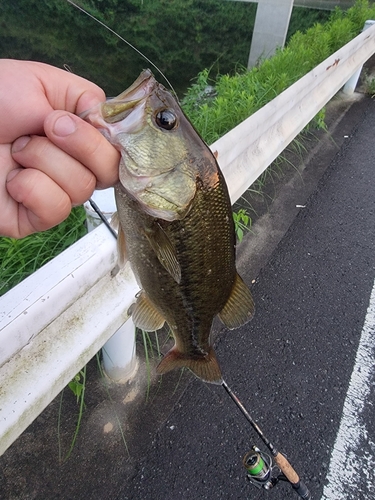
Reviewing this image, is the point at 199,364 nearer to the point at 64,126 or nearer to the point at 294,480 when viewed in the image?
the point at 294,480

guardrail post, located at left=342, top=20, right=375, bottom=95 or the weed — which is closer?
the weed

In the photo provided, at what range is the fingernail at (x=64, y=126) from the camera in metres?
1.00

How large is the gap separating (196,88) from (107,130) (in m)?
3.92

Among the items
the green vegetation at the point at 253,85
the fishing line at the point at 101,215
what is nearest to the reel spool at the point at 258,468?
the fishing line at the point at 101,215

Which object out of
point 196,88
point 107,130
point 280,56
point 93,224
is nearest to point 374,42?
point 280,56

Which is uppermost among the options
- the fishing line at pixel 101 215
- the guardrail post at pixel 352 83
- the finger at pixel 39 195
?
the finger at pixel 39 195

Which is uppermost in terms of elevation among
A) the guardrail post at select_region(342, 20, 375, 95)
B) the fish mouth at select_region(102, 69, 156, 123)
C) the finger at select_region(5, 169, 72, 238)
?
the fish mouth at select_region(102, 69, 156, 123)

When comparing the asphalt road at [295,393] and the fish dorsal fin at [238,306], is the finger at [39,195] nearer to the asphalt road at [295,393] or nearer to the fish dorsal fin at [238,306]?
the fish dorsal fin at [238,306]

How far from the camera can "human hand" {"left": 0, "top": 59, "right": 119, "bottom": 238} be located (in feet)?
3.38

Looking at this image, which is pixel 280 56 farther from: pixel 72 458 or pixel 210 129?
pixel 72 458

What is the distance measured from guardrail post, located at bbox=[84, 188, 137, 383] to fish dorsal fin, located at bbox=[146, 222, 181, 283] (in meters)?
0.52

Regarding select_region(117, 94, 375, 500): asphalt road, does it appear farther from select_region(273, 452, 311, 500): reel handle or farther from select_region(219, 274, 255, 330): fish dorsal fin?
select_region(219, 274, 255, 330): fish dorsal fin

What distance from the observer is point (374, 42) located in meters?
6.21

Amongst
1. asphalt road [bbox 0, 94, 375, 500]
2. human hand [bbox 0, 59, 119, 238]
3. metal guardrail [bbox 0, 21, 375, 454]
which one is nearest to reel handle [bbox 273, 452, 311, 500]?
asphalt road [bbox 0, 94, 375, 500]
